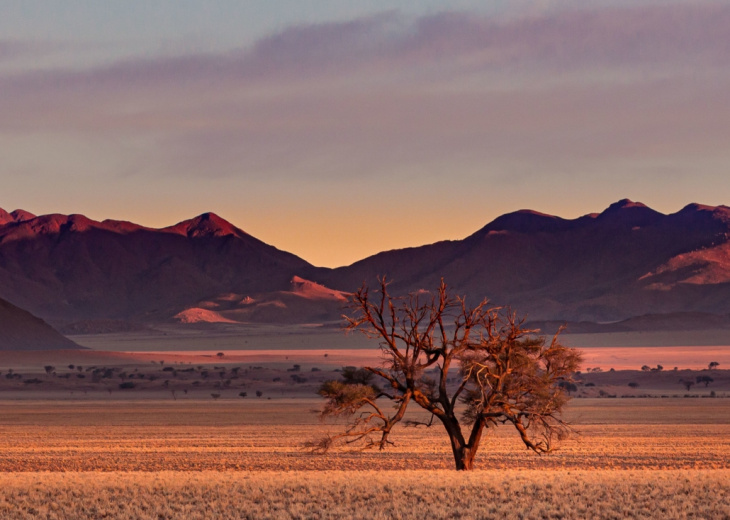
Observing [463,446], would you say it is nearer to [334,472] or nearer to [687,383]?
[334,472]

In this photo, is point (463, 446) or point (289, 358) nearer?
point (463, 446)

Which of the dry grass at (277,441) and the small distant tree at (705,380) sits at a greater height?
the small distant tree at (705,380)

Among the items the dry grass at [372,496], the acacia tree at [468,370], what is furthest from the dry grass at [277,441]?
the dry grass at [372,496]

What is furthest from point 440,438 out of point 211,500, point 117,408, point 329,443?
point 117,408

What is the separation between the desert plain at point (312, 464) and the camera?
2514cm

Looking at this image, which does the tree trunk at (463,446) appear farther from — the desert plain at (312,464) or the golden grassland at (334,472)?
the desert plain at (312,464)

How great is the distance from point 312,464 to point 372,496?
13330mm

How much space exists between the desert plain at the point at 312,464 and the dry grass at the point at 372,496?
5 centimetres

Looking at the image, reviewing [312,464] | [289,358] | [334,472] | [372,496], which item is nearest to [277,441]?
[312,464]

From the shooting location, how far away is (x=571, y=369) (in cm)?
3303

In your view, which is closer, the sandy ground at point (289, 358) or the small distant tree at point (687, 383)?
the small distant tree at point (687, 383)

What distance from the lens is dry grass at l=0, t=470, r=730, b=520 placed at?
80.4 feet

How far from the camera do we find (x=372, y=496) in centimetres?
2628

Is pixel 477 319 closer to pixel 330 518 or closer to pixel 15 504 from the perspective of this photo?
pixel 330 518
